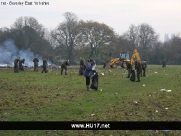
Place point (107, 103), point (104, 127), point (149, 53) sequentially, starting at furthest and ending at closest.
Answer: point (149, 53) < point (107, 103) < point (104, 127)

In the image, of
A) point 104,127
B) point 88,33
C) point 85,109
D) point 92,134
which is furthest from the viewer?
point 88,33

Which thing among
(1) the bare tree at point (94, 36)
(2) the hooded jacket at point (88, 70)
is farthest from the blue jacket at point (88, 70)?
(1) the bare tree at point (94, 36)

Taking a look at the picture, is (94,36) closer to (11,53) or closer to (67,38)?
(67,38)

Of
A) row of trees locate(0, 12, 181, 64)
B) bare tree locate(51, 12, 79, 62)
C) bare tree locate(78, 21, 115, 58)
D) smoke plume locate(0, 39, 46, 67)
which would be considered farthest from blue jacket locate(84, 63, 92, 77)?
smoke plume locate(0, 39, 46, 67)

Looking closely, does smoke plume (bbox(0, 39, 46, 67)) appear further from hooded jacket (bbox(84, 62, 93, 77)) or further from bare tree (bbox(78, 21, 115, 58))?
hooded jacket (bbox(84, 62, 93, 77))

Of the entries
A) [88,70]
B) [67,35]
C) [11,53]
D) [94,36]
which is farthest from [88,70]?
[11,53]

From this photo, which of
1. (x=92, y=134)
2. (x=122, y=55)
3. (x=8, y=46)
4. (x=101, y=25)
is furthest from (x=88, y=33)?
(x=92, y=134)

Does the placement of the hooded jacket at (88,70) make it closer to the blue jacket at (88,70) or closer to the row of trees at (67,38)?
the blue jacket at (88,70)

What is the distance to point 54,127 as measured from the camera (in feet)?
17.8

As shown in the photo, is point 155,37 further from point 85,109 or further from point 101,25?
point 85,109

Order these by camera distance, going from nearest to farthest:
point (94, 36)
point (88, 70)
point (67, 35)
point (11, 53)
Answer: point (88, 70) < point (94, 36) < point (67, 35) < point (11, 53)

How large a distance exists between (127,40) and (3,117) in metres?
70.0

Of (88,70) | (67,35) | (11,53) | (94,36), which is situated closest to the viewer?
(88,70)

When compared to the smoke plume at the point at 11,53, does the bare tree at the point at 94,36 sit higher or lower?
higher
